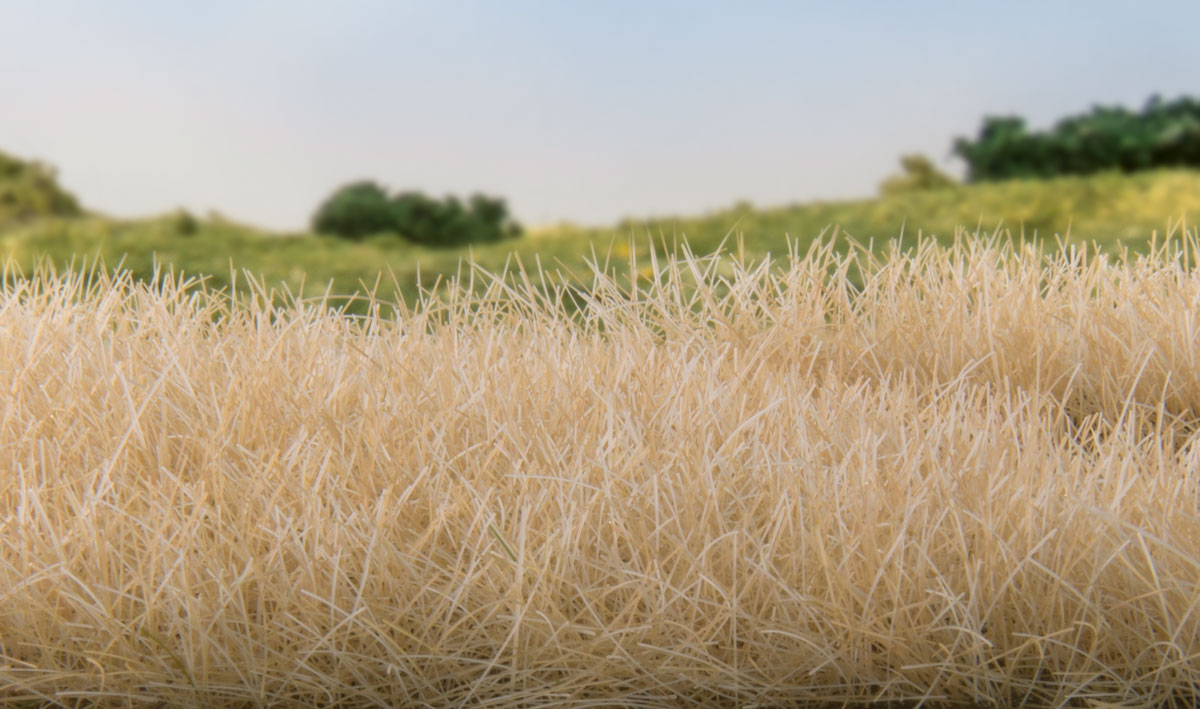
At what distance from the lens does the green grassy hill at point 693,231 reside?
28.0 ft

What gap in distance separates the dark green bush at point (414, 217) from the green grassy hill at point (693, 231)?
3.07 feet

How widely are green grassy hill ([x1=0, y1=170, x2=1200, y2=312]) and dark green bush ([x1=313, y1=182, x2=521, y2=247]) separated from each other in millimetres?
934

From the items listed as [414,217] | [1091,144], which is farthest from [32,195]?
[1091,144]

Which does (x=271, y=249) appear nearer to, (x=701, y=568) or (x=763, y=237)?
(x=763, y=237)

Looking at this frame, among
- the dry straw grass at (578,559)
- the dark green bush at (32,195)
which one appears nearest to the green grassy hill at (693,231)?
the dark green bush at (32,195)

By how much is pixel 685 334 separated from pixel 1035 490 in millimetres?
1178

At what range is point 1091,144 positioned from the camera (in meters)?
14.7

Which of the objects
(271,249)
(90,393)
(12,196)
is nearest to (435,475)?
(90,393)

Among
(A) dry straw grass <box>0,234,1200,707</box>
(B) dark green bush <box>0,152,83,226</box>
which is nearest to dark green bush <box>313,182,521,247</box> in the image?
(B) dark green bush <box>0,152,83,226</box>

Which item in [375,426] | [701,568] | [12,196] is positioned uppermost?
[12,196]

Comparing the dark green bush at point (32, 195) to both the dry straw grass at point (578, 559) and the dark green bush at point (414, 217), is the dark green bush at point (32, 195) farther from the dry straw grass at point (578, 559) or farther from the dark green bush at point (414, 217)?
the dry straw grass at point (578, 559)

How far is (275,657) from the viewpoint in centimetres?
178

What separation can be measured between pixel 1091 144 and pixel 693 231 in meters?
7.85

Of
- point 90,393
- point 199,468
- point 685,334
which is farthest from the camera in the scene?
point 685,334
